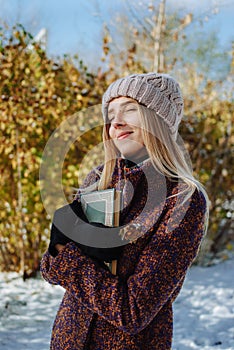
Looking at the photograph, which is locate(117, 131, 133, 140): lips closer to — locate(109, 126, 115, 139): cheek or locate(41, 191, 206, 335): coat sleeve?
locate(109, 126, 115, 139): cheek

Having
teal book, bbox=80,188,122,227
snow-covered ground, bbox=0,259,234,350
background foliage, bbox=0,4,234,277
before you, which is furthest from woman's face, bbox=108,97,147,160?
background foliage, bbox=0,4,234,277

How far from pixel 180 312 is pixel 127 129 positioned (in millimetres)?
3072

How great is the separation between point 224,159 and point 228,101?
68cm

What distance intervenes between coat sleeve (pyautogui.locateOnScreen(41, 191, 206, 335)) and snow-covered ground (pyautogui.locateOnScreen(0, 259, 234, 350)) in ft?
7.75

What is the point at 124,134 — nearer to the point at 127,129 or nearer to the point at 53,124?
the point at 127,129

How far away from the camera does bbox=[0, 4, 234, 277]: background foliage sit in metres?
4.48

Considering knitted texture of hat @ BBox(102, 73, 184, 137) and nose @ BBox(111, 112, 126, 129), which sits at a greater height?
knitted texture of hat @ BBox(102, 73, 184, 137)

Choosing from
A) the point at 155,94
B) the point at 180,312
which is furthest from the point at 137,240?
the point at 180,312

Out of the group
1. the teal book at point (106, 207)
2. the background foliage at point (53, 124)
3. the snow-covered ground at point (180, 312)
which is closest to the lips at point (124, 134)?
the teal book at point (106, 207)

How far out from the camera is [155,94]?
1.36 m

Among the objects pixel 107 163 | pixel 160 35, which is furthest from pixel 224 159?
pixel 107 163

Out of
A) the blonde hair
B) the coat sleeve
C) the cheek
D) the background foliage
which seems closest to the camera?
the coat sleeve

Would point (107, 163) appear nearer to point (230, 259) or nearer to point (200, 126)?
point (200, 126)

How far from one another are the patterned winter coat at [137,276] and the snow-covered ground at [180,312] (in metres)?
2.22
